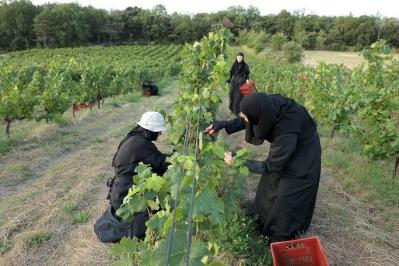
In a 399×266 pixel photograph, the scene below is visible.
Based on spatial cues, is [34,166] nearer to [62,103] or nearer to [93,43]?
[62,103]

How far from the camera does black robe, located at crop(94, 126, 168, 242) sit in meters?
3.63

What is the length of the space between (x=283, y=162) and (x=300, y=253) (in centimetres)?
73

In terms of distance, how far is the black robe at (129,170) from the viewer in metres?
3.63

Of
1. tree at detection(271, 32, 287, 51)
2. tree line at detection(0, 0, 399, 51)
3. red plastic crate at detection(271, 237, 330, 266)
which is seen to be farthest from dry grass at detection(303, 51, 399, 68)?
red plastic crate at detection(271, 237, 330, 266)

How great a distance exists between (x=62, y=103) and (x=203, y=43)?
16.1 feet

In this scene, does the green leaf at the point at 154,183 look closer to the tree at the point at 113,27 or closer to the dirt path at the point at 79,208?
the dirt path at the point at 79,208

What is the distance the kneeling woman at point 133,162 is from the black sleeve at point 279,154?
1145 mm

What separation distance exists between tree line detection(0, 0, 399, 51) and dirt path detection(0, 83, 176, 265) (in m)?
35.0

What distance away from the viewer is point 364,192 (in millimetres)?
5023

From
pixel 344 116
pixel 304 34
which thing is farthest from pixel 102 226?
pixel 304 34

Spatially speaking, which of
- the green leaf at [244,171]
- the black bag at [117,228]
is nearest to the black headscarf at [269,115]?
the green leaf at [244,171]

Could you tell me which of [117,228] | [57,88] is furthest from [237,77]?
[117,228]

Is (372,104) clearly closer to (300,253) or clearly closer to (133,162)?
(300,253)

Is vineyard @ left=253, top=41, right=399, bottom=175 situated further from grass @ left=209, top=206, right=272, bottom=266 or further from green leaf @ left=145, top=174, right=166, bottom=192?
green leaf @ left=145, top=174, right=166, bottom=192
